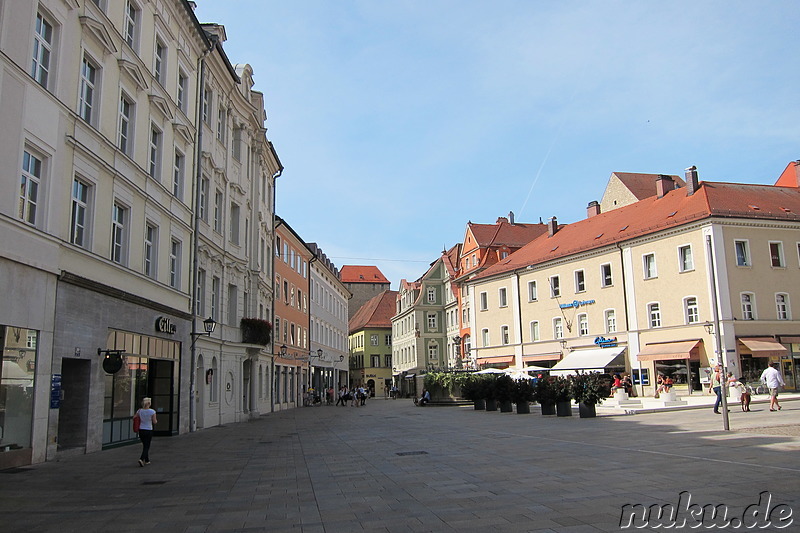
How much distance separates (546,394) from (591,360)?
63.8ft

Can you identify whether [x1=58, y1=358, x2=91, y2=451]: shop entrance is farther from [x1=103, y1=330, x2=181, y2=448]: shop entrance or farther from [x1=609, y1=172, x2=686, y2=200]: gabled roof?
[x1=609, y1=172, x2=686, y2=200]: gabled roof

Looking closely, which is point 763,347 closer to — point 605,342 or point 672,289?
point 672,289

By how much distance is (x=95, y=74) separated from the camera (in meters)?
16.8

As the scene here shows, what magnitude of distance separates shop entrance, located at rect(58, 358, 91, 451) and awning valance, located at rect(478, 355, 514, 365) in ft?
137

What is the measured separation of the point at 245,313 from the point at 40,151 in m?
19.7

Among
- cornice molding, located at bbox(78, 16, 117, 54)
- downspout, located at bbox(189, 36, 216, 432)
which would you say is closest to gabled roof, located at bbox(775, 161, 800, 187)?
downspout, located at bbox(189, 36, 216, 432)

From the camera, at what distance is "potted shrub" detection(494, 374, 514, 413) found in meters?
30.3

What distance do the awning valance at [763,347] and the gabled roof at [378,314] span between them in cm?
6695

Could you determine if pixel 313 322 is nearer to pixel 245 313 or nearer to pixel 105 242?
pixel 245 313

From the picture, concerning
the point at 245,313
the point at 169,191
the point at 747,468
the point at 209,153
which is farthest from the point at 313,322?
the point at 747,468

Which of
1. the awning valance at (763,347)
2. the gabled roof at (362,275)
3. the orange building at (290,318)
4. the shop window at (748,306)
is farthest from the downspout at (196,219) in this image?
the gabled roof at (362,275)

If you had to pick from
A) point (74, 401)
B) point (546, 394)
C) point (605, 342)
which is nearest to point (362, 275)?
point (605, 342)

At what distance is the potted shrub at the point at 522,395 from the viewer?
28.4 metres

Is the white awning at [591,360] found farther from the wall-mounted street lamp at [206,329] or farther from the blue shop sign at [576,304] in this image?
the wall-mounted street lamp at [206,329]
